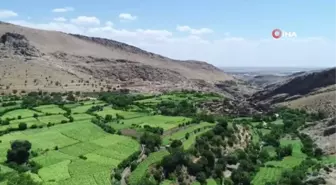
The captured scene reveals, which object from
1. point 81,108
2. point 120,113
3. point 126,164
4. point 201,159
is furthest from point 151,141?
point 81,108

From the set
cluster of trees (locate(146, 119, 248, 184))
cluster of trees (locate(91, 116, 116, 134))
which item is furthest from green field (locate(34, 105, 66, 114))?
cluster of trees (locate(146, 119, 248, 184))

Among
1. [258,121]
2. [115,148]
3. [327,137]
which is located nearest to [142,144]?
[115,148]

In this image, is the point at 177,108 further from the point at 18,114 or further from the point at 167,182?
the point at 167,182

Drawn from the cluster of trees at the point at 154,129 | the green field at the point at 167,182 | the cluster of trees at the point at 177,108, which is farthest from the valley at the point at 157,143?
the cluster of trees at the point at 177,108

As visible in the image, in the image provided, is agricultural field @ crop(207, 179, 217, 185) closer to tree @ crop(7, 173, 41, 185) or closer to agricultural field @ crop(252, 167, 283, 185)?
agricultural field @ crop(252, 167, 283, 185)

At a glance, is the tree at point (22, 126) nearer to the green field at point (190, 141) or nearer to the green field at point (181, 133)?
the green field at point (181, 133)

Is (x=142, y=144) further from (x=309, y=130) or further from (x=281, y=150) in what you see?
(x=309, y=130)
